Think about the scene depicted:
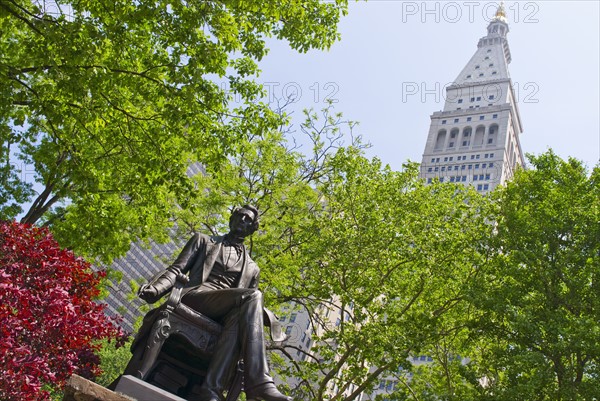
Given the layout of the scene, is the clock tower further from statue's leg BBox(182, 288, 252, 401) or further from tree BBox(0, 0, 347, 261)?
statue's leg BBox(182, 288, 252, 401)

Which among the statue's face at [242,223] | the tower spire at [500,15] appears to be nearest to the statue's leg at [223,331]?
the statue's face at [242,223]

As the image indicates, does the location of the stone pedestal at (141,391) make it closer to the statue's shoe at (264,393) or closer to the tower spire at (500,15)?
the statue's shoe at (264,393)

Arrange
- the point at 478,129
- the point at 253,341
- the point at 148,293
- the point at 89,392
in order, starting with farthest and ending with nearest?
the point at 478,129
the point at 148,293
the point at 253,341
the point at 89,392

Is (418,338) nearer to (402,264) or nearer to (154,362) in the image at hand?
(402,264)

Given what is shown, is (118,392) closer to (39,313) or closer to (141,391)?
(141,391)

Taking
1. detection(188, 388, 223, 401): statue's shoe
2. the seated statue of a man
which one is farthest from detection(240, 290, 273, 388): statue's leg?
detection(188, 388, 223, 401): statue's shoe

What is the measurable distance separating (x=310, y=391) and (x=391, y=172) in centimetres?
807

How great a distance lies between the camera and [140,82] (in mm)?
12602

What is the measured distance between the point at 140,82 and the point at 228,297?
7257 mm

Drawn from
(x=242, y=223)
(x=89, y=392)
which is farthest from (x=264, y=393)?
(x=242, y=223)

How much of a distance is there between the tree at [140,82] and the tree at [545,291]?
341 inches

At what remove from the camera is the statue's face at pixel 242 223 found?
784 centimetres

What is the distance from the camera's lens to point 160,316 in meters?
6.36

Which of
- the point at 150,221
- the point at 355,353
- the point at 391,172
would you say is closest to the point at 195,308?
the point at 150,221
